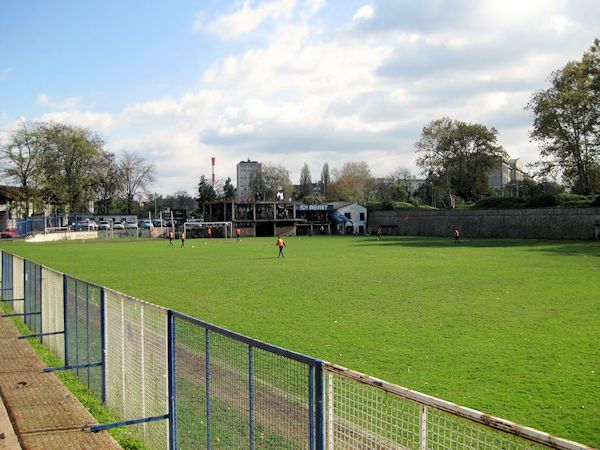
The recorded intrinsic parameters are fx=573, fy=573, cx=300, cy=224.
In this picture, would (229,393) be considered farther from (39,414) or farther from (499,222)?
(499,222)

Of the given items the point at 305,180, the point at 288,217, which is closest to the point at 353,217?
the point at 288,217

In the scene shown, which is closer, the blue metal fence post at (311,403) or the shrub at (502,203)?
the blue metal fence post at (311,403)

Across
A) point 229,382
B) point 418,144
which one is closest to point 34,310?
point 229,382

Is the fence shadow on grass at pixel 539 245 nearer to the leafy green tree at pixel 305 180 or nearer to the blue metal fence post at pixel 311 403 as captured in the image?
the blue metal fence post at pixel 311 403

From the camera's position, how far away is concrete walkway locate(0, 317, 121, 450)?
6641 mm

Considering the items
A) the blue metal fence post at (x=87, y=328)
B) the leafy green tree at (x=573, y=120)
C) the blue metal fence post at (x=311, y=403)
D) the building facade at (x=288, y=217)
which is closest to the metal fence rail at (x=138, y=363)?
the blue metal fence post at (x=87, y=328)

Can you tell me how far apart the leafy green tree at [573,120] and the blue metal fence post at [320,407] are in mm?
57919

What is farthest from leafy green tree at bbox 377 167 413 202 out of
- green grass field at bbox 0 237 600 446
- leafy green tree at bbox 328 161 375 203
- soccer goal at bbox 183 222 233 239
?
green grass field at bbox 0 237 600 446

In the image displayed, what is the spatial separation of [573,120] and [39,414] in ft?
202

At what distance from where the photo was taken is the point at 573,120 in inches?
2311

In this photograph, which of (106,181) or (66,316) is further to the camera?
(106,181)

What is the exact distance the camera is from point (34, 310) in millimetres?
13664

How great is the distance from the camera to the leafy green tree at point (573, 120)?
56.0 m

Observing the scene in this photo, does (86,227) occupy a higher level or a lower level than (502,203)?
lower
